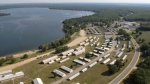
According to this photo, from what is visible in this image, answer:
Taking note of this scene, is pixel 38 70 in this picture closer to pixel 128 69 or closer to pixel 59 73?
pixel 59 73

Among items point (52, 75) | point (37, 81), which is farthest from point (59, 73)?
point (37, 81)

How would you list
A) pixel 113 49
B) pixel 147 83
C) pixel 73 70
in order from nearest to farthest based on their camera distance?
pixel 147 83
pixel 73 70
pixel 113 49

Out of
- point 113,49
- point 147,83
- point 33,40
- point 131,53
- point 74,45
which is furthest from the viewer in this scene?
point 33,40

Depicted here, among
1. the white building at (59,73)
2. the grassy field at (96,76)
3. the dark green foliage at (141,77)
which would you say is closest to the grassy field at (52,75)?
the grassy field at (96,76)

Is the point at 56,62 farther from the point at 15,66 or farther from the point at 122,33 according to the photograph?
the point at 122,33

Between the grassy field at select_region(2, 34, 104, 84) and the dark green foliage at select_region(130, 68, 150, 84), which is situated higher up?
the dark green foliage at select_region(130, 68, 150, 84)

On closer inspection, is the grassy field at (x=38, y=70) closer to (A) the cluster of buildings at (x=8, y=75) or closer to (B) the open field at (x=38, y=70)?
(B) the open field at (x=38, y=70)

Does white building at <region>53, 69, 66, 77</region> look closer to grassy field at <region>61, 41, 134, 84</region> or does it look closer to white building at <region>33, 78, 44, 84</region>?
grassy field at <region>61, 41, 134, 84</region>

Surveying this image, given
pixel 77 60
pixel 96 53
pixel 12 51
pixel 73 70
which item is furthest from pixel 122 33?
pixel 12 51

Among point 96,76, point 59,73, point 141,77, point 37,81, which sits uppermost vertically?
point 141,77

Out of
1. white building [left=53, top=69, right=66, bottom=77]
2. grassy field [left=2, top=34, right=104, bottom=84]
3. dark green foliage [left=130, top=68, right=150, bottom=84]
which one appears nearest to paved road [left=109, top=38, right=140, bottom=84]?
dark green foliage [left=130, top=68, right=150, bottom=84]

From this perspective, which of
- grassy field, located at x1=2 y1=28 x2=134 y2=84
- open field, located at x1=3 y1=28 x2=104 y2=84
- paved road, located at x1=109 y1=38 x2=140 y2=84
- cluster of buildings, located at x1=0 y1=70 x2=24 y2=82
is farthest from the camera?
cluster of buildings, located at x1=0 y1=70 x2=24 y2=82
